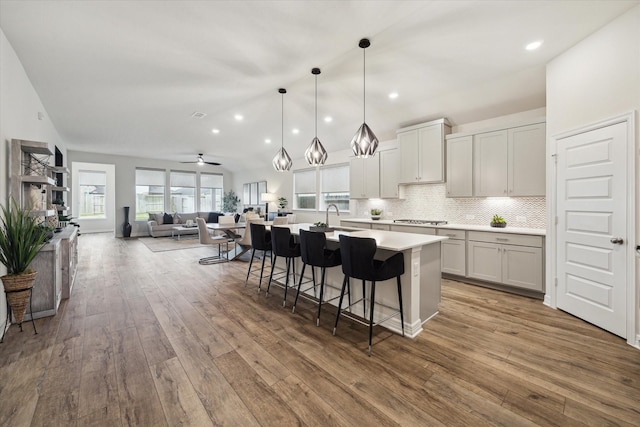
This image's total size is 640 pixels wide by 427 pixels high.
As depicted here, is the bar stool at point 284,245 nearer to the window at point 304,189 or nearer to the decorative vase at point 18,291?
the decorative vase at point 18,291

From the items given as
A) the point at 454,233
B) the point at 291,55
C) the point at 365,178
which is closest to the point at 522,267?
the point at 454,233

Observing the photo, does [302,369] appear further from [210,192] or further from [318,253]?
[210,192]

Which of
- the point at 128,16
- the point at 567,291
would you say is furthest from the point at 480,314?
the point at 128,16

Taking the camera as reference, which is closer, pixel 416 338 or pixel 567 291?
pixel 416 338

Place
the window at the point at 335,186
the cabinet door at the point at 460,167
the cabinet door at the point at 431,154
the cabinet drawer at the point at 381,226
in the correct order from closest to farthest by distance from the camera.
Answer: the cabinet door at the point at 460,167 → the cabinet door at the point at 431,154 → the cabinet drawer at the point at 381,226 → the window at the point at 335,186

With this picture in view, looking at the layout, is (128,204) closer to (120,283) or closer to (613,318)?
(120,283)

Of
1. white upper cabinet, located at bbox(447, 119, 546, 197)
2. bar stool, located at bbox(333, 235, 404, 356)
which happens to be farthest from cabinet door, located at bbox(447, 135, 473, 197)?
bar stool, located at bbox(333, 235, 404, 356)

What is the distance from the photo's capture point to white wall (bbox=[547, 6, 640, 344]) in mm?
2324

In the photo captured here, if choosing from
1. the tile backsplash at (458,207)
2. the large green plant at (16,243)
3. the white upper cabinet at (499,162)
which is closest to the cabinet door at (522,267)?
the tile backsplash at (458,207)

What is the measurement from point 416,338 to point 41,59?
5.33 metres

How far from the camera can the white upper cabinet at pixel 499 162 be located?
11.9 feet

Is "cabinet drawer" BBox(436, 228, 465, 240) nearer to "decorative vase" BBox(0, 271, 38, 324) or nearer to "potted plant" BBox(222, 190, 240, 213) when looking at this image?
"decorative vase" BBox(0, 271, 38, 324)

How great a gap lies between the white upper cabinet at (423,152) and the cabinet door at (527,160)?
3.30 ft

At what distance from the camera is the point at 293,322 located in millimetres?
2764
